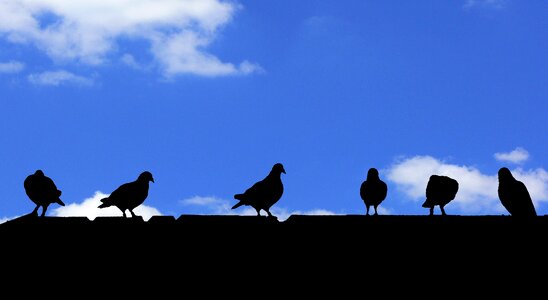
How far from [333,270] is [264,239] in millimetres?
604

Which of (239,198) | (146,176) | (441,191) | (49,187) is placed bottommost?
(441,191)

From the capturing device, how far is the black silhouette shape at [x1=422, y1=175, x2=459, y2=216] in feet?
25.9

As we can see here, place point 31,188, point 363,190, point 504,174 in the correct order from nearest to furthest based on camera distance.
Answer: point 504,174 < point 31,188 < point 363,190

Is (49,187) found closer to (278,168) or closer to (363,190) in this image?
(278,168)

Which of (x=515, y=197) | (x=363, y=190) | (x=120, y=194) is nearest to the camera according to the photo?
(x=515, y=197)

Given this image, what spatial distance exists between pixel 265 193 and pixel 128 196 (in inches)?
69.8

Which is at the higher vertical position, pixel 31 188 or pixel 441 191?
pixel 31 188

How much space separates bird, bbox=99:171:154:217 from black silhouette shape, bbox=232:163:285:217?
4.37ft

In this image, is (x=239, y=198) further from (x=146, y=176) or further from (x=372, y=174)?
(x=372, y=174)

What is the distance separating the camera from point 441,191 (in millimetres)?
7902

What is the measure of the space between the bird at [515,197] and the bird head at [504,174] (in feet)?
0.28

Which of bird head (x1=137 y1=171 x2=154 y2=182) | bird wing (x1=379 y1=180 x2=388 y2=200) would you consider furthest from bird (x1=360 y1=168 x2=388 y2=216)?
bird head (x1=137 y1=171 x2=154 y2=182)

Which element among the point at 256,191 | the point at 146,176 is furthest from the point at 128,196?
the point at 256,191

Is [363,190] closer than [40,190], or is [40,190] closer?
[40,190]
